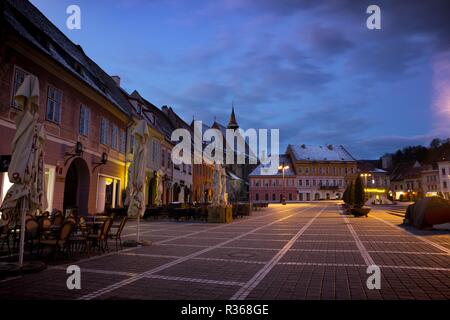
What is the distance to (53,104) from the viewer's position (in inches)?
643

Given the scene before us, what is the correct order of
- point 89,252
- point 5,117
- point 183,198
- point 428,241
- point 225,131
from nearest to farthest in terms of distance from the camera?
1. point 89,252
2. point 428,241
3. point 5,117
4. point 183,198
5. point 225,131

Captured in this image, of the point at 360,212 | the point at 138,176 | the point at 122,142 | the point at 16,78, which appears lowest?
the point at 360,212

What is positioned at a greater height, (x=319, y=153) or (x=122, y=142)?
(x=319, y=153)

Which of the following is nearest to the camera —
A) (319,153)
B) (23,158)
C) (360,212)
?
(23,158)

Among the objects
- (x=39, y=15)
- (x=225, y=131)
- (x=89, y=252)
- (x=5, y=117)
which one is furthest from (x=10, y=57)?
(x=225, y=131)

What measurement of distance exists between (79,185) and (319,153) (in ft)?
241

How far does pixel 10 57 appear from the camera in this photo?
13.0m

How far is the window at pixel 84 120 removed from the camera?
1891 cm

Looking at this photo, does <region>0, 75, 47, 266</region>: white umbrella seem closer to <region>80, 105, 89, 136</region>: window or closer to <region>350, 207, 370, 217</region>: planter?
<region>80, 105, 89, 136</region>: window

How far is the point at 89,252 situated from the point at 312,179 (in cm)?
7757

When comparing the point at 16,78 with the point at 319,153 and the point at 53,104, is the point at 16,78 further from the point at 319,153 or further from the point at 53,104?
the point at 319,153

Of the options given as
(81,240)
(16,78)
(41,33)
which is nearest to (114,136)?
(41,33)

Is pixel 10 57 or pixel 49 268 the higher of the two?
pixel 10 57

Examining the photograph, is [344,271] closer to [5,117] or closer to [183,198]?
[5,117]
